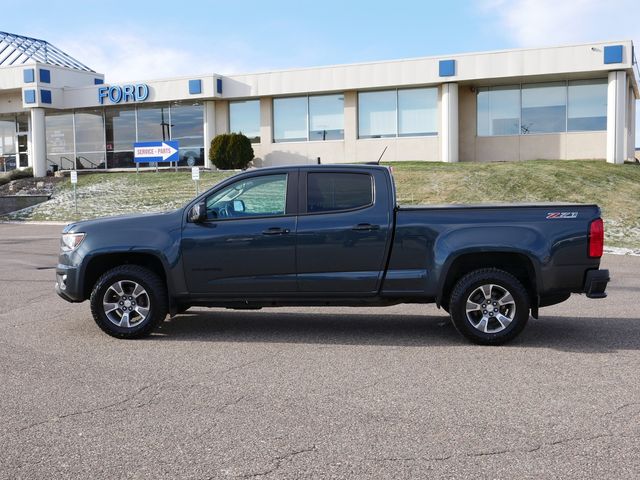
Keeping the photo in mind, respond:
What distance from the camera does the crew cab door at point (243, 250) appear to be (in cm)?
718

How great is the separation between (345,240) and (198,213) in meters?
1.53

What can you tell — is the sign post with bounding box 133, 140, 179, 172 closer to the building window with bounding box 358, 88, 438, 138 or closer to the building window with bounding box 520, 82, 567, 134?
the building window with bounding box 358, 88, 438, 138

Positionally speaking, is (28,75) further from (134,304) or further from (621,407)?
(621,407)

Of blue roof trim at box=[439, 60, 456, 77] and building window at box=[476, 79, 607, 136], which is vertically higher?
blue roof trim at box=[439, 60, 456, 77]

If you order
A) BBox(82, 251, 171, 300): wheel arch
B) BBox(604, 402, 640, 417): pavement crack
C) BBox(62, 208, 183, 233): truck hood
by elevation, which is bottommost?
BBox(604, 402, 640, 417): pavement crack

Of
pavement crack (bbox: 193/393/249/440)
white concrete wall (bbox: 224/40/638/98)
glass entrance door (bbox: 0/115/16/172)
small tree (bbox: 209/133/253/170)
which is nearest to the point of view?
pavement crack (bbox: 193/393/249/440)

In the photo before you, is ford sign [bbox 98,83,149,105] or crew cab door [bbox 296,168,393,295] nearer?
crew cab door [bbox 296,168,393,295]

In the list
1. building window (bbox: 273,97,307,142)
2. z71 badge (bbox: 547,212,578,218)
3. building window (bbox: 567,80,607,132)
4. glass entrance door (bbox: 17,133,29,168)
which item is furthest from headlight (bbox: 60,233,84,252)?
glass entrance door (bbox: 17,133,29,168)

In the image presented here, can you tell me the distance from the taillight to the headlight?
5.17 meters

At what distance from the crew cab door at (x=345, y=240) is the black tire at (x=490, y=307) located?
842 mm

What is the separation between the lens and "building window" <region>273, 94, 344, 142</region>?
108 ft

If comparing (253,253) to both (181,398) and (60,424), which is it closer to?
(181,398)

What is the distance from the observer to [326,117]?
33188mm

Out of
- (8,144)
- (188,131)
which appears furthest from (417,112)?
(8,144)
